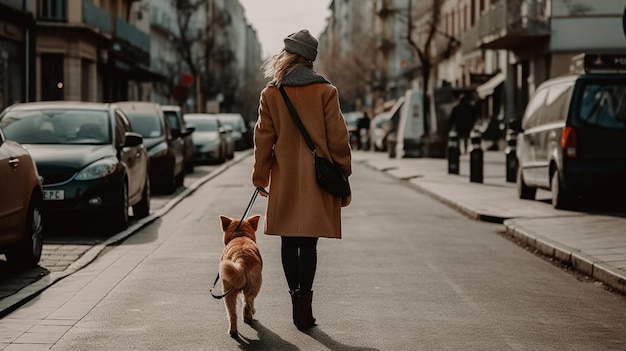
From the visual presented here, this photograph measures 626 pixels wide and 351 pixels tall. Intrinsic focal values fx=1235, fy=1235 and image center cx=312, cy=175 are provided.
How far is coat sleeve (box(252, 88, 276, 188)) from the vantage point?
7.92 m

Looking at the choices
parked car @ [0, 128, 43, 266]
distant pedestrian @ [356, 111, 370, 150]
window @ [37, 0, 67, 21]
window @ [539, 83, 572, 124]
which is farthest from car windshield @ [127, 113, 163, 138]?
distant pedestrian @ [356, 111, 370, 150]

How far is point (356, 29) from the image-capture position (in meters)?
124

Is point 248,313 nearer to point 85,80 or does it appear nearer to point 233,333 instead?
point 233,333

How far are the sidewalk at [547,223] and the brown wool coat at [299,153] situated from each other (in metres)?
3.29

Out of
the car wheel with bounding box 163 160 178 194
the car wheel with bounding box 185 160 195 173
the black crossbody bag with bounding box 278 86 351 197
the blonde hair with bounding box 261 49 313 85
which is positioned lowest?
the car wheel with bounding box 185 160 195 173

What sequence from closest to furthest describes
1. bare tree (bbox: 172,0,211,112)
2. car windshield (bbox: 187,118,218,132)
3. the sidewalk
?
1. the sidewalk
2. car windshield (bbox: 187,118,218,132)
3. bare tree (bbox: 172,0,211,112)

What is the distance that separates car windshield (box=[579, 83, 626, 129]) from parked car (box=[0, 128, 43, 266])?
847 cm

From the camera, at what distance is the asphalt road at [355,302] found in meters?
7.55

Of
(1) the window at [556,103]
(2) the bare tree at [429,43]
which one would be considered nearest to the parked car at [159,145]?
(1) the window at [556,103]

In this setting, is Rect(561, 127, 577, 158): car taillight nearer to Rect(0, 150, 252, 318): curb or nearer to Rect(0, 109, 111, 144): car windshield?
Rect(0, 150, 252, 318): curb

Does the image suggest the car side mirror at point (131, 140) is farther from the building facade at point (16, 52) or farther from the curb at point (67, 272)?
the building facade at point (16, 52)

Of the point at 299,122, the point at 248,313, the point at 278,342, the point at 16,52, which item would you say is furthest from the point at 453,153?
the point at 278,342

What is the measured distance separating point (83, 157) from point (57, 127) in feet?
3.71

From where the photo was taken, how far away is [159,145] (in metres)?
22.6
